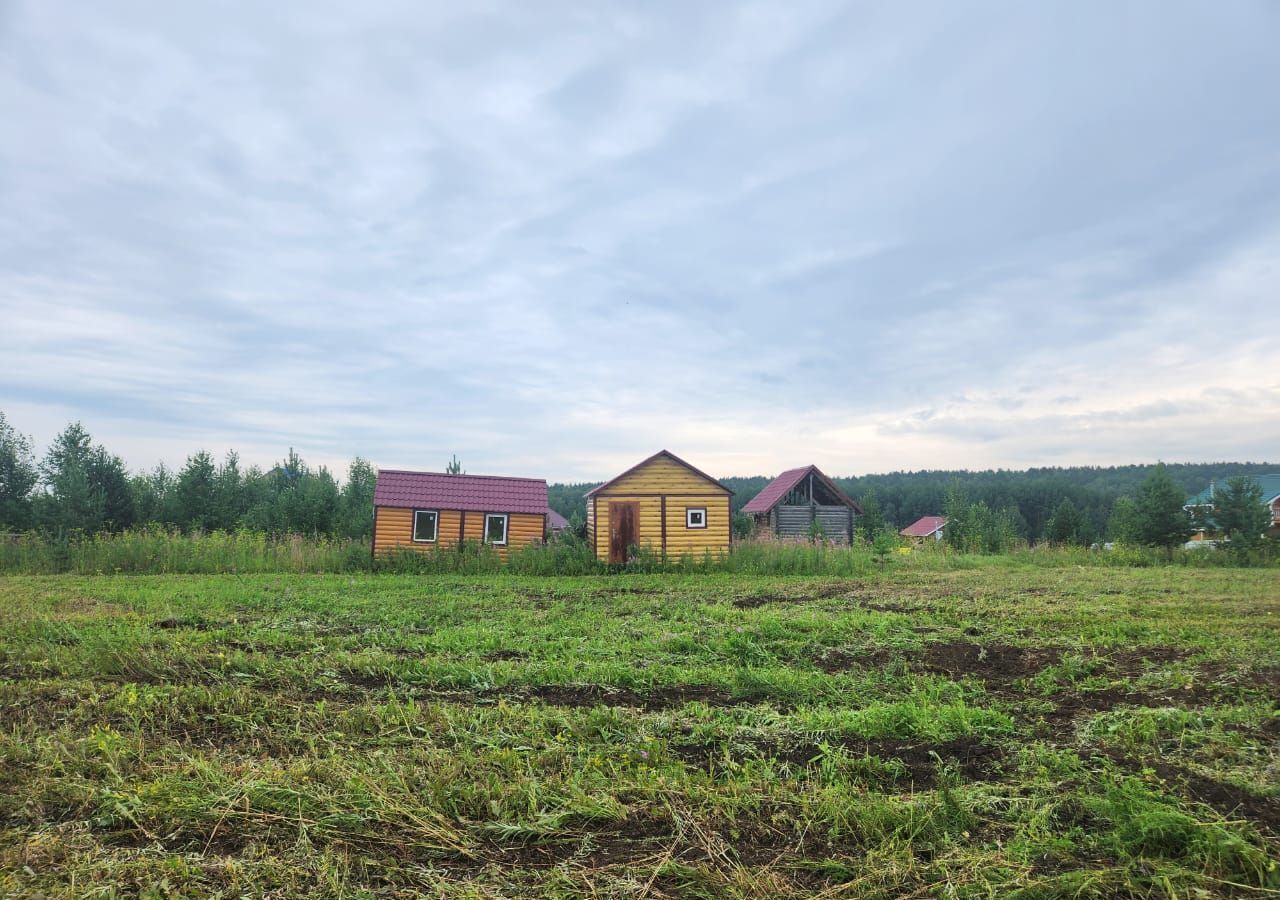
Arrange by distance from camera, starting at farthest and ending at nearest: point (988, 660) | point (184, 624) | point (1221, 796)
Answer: point (184, 624) → point (988, 660) → point (1221, 796)

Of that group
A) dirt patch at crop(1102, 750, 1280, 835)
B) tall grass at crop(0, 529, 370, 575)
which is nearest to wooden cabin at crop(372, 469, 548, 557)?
tall grass at crop(0, 529, 370, 575)

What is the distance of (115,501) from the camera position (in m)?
32.1

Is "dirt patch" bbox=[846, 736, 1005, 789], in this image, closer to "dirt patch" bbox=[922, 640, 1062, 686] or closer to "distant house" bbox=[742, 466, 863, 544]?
"dirt patch" bbox=[922, 640, 1062, 686]

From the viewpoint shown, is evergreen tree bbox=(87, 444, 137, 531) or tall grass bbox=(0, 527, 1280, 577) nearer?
tall grass bbox=(0, 527, 1280, 577)

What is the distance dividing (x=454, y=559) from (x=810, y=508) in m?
20.5

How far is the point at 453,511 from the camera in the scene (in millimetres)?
22453

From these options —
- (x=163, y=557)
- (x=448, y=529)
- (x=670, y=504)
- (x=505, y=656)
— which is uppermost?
(x=670, y=504)

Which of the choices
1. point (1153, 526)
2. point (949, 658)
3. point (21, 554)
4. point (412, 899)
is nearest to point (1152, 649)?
point (949, 658)

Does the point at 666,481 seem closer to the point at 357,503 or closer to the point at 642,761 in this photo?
the point at 642,761

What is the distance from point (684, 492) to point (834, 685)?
16216mm

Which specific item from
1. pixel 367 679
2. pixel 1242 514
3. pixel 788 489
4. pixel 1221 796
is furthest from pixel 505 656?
pixel 788 489

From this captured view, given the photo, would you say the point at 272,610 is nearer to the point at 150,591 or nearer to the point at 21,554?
the point at 150,591

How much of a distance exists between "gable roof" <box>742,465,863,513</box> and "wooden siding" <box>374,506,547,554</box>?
50.9ft

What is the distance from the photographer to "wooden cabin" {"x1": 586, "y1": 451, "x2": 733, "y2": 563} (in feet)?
69.4
